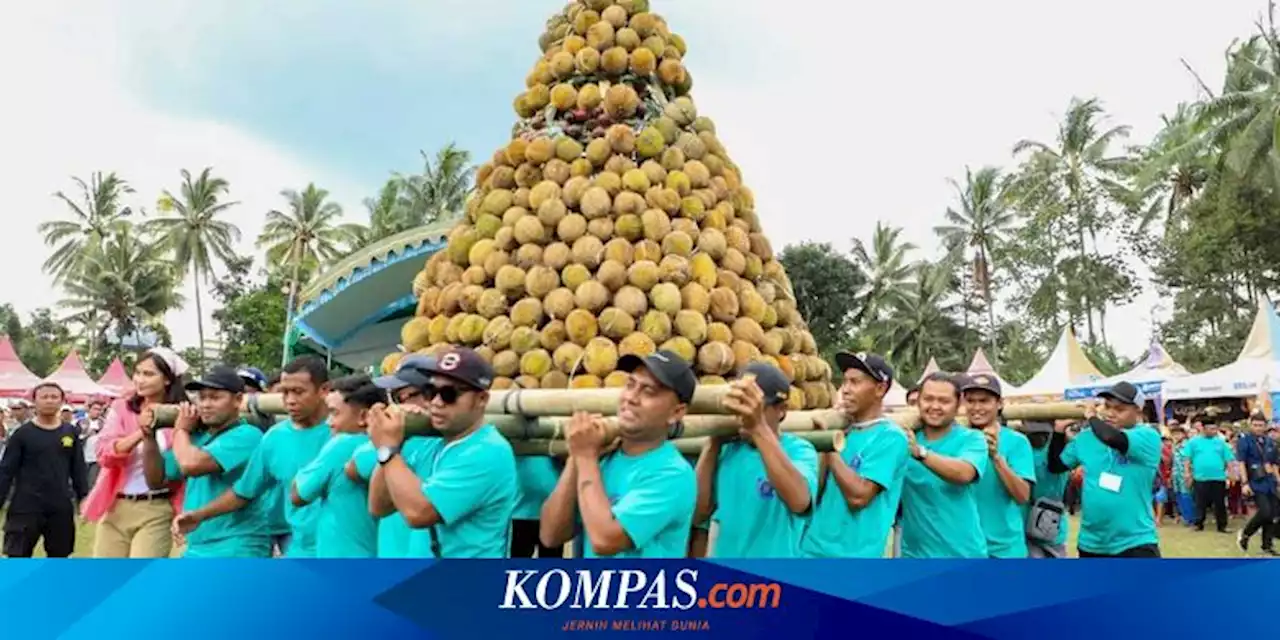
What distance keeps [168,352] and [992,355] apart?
35.0m

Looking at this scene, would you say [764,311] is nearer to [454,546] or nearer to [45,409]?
[454,546]

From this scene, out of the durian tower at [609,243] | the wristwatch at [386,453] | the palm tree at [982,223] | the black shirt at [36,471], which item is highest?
the palm tree at [982,223]

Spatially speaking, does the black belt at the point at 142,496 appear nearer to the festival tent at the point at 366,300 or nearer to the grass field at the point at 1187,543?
the festival tent at the point at 366,300

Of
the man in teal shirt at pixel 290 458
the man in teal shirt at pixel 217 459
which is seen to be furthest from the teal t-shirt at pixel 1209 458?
the man in teal shirt at pixel 217 459

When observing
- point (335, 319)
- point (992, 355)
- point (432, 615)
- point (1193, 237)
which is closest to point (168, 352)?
point (432, 615)

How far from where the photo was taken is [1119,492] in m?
5.12

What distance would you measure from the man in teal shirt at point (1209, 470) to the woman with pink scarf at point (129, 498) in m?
→ 12.6

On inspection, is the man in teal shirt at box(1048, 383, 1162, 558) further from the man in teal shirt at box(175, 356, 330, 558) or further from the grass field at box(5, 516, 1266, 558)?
the grass field at box(5, 516, 1266, 558)

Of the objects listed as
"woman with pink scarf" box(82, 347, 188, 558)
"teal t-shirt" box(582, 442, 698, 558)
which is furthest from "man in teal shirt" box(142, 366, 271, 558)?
"teal t-shirt" box(582, 442, 698, 558)

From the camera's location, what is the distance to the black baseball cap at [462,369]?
2.79 meters

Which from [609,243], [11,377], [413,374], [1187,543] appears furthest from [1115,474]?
[11,377]

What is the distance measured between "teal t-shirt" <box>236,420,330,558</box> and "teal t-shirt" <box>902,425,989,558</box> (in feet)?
8.49

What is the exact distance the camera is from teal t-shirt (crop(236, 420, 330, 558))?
377 cm

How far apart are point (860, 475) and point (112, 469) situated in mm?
3869
